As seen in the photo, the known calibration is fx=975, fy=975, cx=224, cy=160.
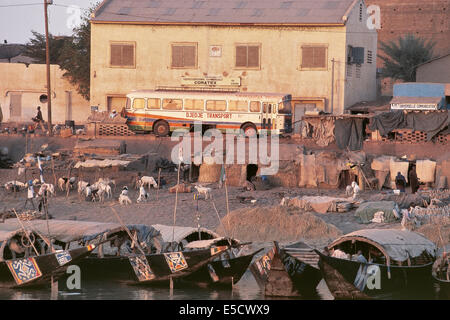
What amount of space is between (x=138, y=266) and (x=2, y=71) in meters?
33.4

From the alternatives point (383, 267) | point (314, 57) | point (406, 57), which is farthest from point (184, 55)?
point (383, 267)

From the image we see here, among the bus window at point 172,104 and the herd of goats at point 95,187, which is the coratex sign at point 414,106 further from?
the herd of goats at point 95,187

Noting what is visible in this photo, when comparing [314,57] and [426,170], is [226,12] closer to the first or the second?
[314,57]

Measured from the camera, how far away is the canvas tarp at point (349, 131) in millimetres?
38463

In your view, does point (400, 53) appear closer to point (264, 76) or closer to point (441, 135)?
point (264, 76)

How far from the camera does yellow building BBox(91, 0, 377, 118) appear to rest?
45.7m

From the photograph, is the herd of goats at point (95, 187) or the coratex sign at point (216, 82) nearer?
the herd of goats at point (95, 187)

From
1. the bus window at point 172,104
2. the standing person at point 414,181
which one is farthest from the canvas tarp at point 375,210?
the bus window at point 172,104

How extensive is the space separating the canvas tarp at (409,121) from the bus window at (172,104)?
8039mm

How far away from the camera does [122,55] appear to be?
4741cm

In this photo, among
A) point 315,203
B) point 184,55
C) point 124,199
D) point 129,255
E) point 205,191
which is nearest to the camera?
point 129,255

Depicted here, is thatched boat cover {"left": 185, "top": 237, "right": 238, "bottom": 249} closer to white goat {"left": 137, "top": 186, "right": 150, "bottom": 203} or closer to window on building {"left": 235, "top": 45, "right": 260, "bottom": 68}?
white goat {"left": 137, "top": 186, "right": 150, "bottom": 203}

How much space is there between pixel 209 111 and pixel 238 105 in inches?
49.2

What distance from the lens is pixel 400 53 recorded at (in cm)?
6034
